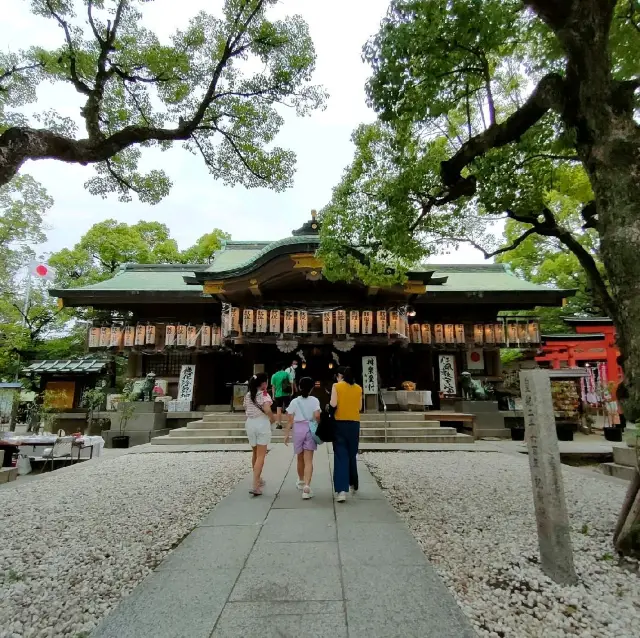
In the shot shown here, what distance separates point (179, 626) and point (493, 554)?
2725 millimetres

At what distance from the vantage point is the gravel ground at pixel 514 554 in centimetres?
264

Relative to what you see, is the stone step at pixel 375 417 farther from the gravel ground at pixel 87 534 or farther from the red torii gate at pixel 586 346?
the red torii gate at pixel 586 346

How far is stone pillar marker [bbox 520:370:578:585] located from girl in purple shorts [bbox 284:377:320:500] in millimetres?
2903

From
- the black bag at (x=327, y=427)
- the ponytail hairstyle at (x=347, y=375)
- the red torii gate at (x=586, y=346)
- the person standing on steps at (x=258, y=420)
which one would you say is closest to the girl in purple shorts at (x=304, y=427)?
the black bag at (x=327, y=427)

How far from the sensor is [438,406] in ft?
54.3

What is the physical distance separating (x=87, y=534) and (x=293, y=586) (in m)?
2.82

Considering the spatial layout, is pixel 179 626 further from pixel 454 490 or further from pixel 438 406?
pixel 438 406

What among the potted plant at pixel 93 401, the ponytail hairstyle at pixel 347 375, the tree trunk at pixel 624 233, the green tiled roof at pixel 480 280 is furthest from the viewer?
the green tiled roof at pixel 480 280

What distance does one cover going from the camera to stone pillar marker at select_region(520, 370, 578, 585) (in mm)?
3184

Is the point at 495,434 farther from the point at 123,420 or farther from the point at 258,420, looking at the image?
the point at 123,420

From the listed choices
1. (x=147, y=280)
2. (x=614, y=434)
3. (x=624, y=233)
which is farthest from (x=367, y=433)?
(x=147, y=280)

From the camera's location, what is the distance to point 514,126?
5.65 m

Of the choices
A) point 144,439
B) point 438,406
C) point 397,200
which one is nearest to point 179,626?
point 397,200

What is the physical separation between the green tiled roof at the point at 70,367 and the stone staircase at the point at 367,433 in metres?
8.70
